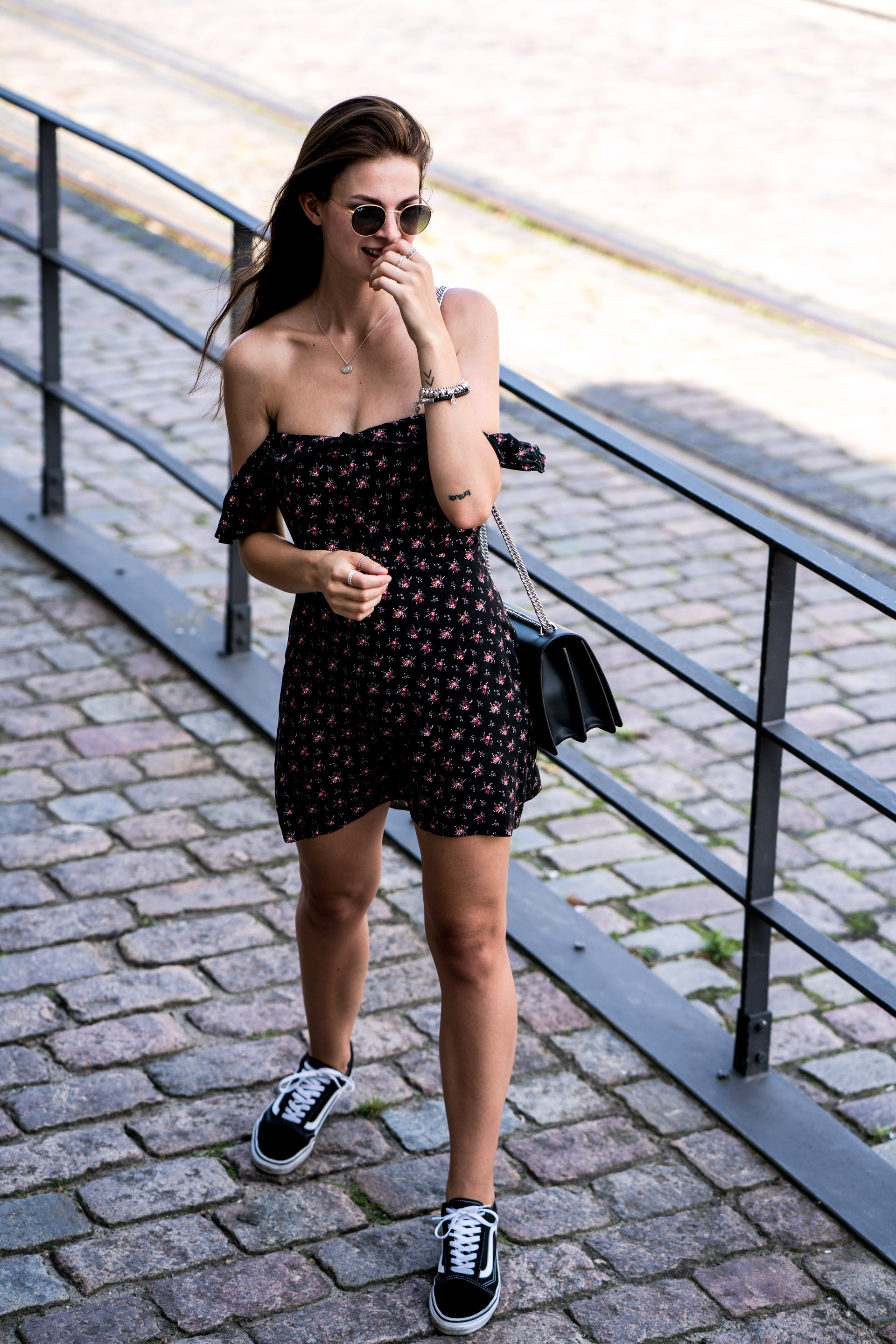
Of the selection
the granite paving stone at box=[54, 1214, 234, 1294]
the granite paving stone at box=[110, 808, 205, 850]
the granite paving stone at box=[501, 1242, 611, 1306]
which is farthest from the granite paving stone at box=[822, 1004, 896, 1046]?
the granite paving stone at box=[110, 808, 205, 850]

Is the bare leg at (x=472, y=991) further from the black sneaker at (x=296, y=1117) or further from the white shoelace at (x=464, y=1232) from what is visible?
the black sneaker at (x=296, y=1117)

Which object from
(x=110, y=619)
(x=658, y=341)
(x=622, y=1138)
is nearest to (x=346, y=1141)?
(x=622, y=1138)

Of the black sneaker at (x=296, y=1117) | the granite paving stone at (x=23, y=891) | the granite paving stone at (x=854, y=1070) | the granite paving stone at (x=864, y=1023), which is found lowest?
the granite paving stone at (x=864, y=1023)

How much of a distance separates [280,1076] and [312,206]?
6.29ft

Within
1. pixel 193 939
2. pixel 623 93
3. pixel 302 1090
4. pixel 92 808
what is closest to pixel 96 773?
pixel 92 808

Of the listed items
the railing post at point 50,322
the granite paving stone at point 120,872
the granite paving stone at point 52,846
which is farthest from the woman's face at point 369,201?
the railing post at point 50,322

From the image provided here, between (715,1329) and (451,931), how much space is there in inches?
35.4

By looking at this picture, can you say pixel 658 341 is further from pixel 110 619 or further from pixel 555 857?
pixel 555 857

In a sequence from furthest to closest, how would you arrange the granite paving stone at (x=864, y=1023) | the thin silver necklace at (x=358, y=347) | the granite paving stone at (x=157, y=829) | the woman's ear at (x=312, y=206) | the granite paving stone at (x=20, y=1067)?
the granite paving stone at (x=157, y=829), the granite paving stone at (x=864, y=1023), the granite paving stone at (x=20, y=1067), the thin silver necklace at (x=358, y=347), the woman's ear at (x=312, y=206)

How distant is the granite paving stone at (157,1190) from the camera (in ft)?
10.7

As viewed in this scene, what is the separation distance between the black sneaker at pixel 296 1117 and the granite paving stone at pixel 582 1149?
16.2 inches

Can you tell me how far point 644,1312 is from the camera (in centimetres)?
309

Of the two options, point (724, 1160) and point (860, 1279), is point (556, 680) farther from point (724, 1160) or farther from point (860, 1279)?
point (860, 1279)

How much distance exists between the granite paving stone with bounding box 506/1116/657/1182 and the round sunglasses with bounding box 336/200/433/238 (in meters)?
1.94
